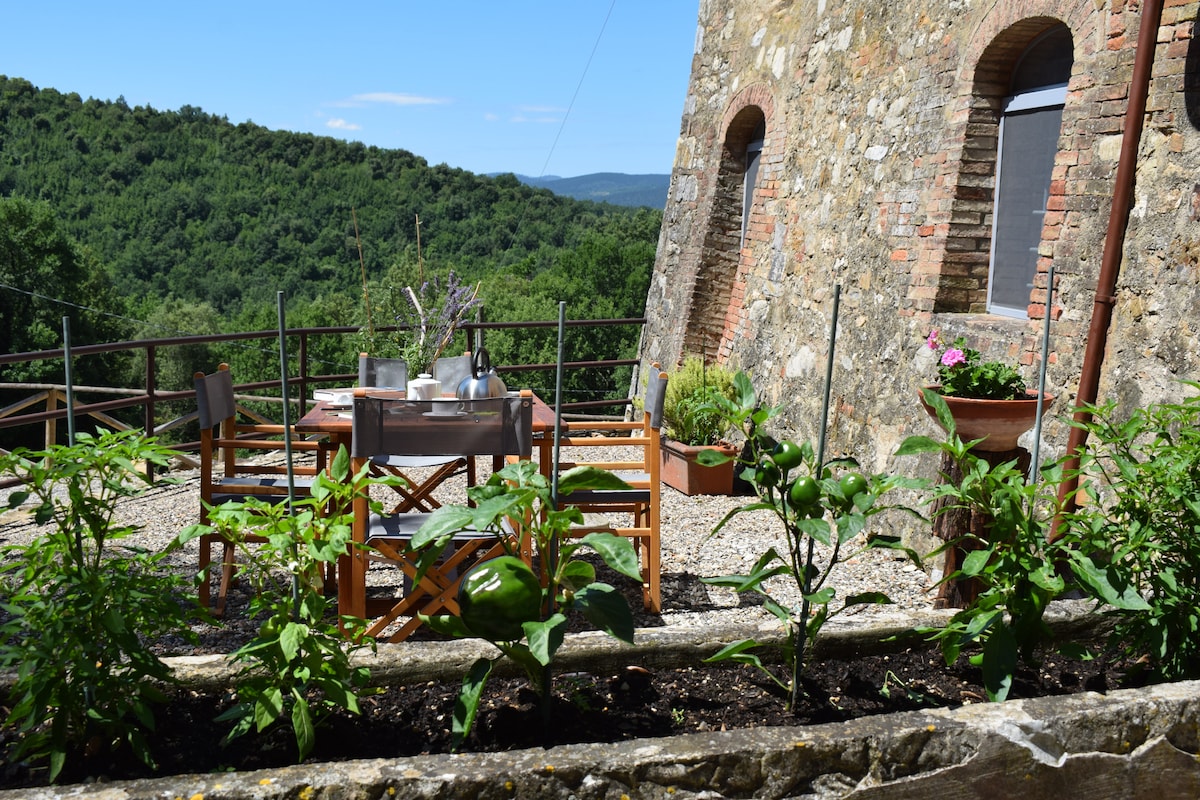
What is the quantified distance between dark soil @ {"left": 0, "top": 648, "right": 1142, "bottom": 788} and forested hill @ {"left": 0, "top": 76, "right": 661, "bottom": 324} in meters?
31.3

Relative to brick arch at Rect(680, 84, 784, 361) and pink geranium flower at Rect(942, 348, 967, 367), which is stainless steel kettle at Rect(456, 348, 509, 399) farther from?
brick arch at Rect(680, 84, 784, 361)

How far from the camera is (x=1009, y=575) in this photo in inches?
79.4

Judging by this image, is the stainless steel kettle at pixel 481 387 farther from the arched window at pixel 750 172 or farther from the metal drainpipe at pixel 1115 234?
the arched window at pixel 750 172

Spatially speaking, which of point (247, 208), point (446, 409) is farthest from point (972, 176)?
point (247, 208)

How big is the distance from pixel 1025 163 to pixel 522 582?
140 inches

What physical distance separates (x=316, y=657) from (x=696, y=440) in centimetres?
455

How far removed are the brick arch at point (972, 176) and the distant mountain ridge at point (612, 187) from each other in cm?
3392

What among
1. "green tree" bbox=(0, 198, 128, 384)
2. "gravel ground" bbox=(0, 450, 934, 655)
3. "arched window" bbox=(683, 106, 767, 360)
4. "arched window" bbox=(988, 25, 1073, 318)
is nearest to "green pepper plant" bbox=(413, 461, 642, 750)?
"gravel ground" bbox=(0, 450, 934, 655)

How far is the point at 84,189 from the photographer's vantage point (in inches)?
1462

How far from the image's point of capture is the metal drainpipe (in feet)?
11.2

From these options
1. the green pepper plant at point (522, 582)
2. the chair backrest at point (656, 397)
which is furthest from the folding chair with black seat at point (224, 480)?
the green pepper plant at point (522, 582)

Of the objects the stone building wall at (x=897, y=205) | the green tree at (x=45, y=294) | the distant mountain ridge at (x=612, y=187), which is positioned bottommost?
the green tree at (x=45, y=294)

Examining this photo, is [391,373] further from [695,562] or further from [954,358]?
[954,358]

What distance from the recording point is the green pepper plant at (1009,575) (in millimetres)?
1956
